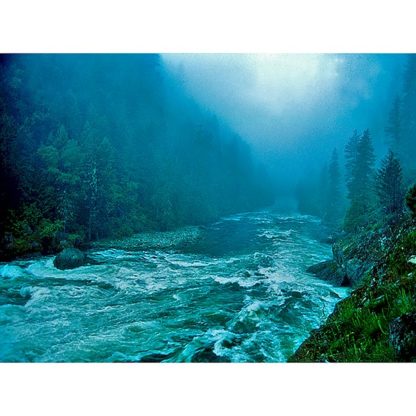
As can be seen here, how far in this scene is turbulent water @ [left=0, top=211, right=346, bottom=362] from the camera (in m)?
4.06

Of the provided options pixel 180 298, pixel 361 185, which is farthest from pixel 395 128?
pixel 180 298

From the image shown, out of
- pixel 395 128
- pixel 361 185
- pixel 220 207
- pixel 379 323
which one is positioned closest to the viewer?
pixel 379 323

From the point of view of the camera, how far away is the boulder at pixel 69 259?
585 cm

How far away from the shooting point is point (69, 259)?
6.10 m

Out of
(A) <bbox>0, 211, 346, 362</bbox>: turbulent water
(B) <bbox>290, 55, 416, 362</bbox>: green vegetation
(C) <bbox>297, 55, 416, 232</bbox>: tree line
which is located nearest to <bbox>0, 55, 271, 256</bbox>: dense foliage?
(A) <bbox>0, 211, 346, 362</bbox>: turbulent water

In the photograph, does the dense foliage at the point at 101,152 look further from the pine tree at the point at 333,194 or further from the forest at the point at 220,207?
the pine tree at the point at 333,194

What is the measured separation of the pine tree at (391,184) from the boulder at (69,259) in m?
6.46

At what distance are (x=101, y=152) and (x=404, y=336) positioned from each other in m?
5.95

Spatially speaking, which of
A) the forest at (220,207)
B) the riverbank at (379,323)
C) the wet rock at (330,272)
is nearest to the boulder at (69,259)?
the forest at (220,207)

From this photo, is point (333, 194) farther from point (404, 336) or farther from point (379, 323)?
point (404, 336)

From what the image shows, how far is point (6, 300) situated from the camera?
4.70 metres

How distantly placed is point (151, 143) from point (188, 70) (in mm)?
3218
